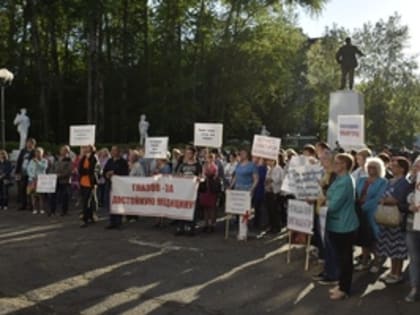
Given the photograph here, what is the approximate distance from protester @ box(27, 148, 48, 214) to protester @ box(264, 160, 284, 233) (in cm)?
618

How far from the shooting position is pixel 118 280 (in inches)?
300

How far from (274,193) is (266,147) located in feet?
3.19

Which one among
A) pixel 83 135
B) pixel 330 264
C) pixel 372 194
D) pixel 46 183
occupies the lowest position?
pixel 330 264

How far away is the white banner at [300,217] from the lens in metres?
8.27

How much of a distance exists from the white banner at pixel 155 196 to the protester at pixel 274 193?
1.54m

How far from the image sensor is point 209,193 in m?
11.3

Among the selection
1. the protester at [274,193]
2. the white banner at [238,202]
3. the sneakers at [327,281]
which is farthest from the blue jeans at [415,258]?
the protester at [274,193]

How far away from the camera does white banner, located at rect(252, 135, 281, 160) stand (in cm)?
1116

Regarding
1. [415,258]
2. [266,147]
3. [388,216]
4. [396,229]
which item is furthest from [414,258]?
[266,147]

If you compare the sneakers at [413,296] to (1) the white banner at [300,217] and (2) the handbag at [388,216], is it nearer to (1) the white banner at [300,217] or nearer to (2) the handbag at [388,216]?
(2) the handbag at [388,216]

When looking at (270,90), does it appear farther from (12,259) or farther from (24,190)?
(12,259)

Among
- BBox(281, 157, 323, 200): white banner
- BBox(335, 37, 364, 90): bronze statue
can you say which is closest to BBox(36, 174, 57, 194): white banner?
BBox(281, 157, 323, 200): white banner

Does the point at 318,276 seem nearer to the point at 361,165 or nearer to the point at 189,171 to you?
the point at 361,165

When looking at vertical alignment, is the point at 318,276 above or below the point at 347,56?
below
